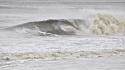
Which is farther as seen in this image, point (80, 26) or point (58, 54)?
point (80, 26)

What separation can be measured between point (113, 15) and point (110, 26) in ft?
7.09

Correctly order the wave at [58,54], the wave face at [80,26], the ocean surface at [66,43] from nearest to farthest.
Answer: the ocean surface at [66,43] → the wave at [58,54] → the wave face at [80,26]

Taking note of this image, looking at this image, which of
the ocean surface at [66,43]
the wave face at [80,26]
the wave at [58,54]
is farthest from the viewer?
the wave face at [80,26]

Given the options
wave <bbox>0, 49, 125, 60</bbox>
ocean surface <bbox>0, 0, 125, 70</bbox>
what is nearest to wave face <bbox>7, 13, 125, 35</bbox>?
ocean surface <bbox>0, 0, 125, 70</bbox>

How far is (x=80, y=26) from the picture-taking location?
20500 mm

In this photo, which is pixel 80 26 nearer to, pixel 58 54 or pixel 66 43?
pixel 66 43

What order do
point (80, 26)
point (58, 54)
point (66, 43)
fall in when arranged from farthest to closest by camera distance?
point (80, 26) → point (66, 43) → point (58, 54)

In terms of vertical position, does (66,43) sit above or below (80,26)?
above

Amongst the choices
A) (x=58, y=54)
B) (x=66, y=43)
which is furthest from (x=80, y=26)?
(x=58, y=54)

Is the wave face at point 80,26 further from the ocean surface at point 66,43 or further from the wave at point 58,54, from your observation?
the wave at point 58,54

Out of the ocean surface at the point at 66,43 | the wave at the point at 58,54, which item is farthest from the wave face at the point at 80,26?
the wave at the point at 58,54

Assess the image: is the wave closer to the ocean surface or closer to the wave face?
the ocean surface

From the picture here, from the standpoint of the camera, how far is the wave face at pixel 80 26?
1893cm

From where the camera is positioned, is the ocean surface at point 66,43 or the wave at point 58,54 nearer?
the ocean surface at point 66,43
